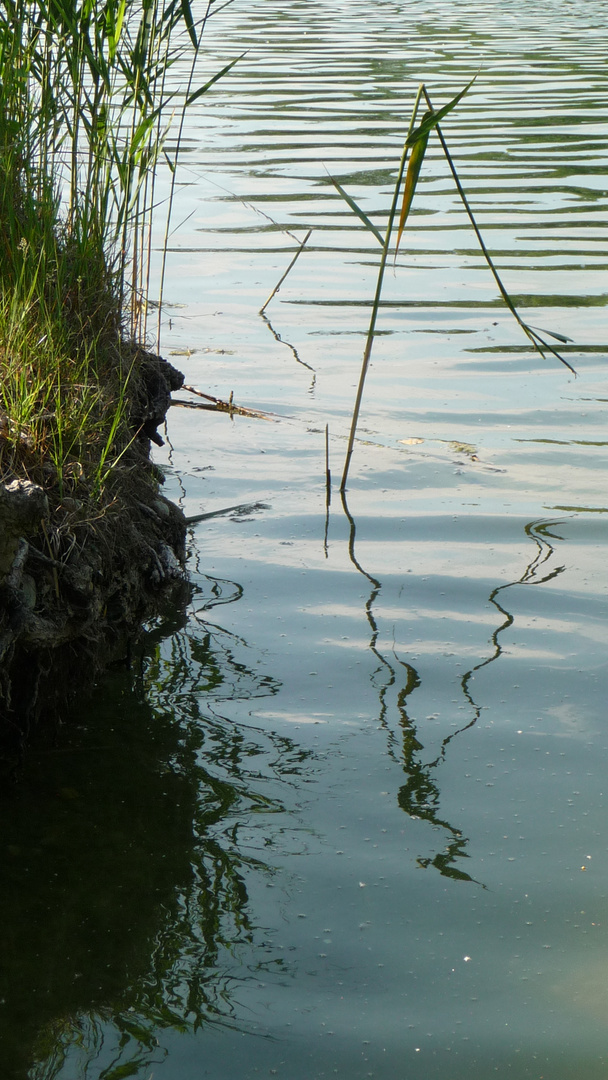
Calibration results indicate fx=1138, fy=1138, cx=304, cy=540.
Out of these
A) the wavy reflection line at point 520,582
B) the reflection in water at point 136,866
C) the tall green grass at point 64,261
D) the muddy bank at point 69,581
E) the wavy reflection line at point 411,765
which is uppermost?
the tall green grass at point 64,261

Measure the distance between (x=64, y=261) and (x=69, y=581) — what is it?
2.92 feet

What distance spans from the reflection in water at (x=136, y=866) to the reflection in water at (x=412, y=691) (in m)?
0.25

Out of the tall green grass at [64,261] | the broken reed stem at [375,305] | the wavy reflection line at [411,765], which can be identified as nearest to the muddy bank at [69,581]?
the tall green grass at [64,261]

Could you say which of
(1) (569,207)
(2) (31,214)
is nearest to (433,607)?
(2) (31,214)

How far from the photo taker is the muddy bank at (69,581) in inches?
88.8

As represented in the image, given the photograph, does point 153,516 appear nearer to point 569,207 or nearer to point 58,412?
point 58,412

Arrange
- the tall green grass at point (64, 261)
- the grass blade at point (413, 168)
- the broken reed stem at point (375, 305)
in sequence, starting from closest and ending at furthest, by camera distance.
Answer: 1. the tall green grass at point (64, 261)
2. the grass blade at point (413, 168)
3. the broken reed stem at point (375, 305)

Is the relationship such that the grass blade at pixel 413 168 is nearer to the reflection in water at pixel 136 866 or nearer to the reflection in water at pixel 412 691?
the reflection in water at pixel 412 691

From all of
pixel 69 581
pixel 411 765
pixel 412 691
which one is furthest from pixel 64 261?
pixel 411 765

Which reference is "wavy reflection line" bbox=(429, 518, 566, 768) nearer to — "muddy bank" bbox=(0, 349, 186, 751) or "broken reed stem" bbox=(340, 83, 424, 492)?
"broken reed stem" bbox=(340, 83, 424, 492)

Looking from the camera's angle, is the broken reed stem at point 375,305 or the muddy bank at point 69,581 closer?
the muddy bank at point 69,581

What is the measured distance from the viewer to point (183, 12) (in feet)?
10.3

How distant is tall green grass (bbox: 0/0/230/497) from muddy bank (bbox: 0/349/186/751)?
0.11 m

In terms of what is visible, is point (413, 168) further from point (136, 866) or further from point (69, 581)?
point (136, 866)
